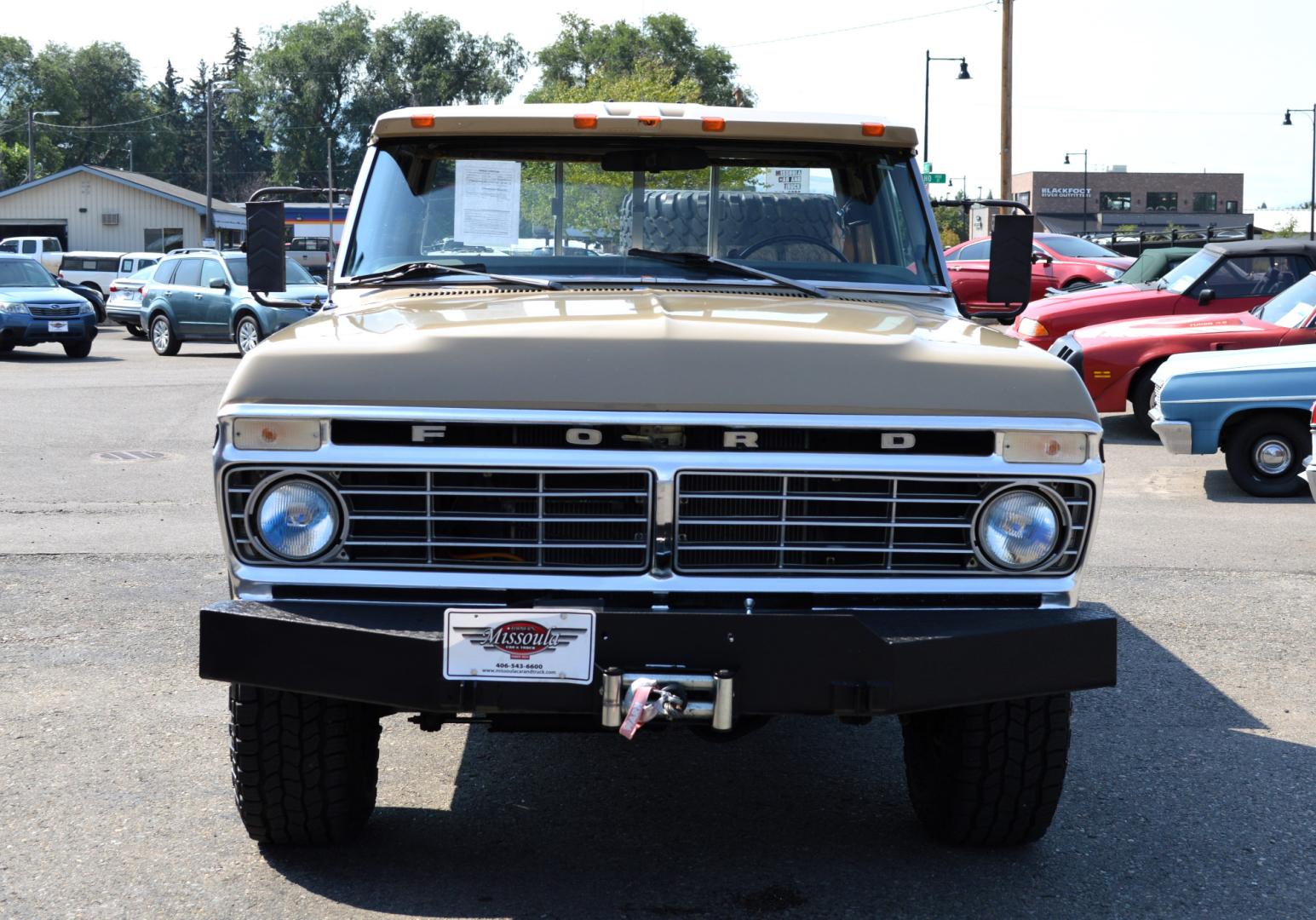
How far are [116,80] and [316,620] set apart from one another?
124474 mm

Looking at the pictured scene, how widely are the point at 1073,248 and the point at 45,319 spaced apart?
644 inches

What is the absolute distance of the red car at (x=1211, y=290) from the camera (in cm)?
1497

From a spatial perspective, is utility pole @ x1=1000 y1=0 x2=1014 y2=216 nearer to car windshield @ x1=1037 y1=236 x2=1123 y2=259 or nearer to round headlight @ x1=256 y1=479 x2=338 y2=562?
car windshield @ x1=1037 y1=236 x2=1123 y2=259

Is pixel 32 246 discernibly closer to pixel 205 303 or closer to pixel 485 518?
pixel 205 303

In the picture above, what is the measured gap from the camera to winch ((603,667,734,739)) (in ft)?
11.1

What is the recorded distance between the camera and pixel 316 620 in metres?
3.50

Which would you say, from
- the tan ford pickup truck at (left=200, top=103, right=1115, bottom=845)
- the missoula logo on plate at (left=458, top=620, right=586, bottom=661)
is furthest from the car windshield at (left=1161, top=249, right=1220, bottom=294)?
the missoula logo on plate at (left=458, top=620, right=586, bottom=661)

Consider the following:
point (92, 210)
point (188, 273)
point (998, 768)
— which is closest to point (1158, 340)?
point (998, 768)

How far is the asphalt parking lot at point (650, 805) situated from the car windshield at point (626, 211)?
5.20ft

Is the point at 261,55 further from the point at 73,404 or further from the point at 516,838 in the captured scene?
the point at 516,838

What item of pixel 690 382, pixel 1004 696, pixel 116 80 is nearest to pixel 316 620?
pixel 690 382

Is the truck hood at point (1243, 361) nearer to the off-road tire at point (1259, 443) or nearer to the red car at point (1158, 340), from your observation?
the off-road tire at point (1259, 443)

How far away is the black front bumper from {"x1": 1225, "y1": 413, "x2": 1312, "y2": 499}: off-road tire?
7.95 metres

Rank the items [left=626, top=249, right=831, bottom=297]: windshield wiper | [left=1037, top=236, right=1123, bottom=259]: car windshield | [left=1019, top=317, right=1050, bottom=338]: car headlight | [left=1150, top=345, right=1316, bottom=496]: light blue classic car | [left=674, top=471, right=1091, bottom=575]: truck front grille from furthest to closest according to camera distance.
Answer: [left=1037, top=236, right=1123, bottom=259]: car windshield < [left=1019, top=317, right=1050, bottom=338]: car headlight < [left=1150, top=345, right=1316, bottom=496]: light blue classic car < [left=626, top=249, right=831, bottom=297]: windshield wiper < [left=674, top=471, right=1091, bottom=575]: truck front grille
